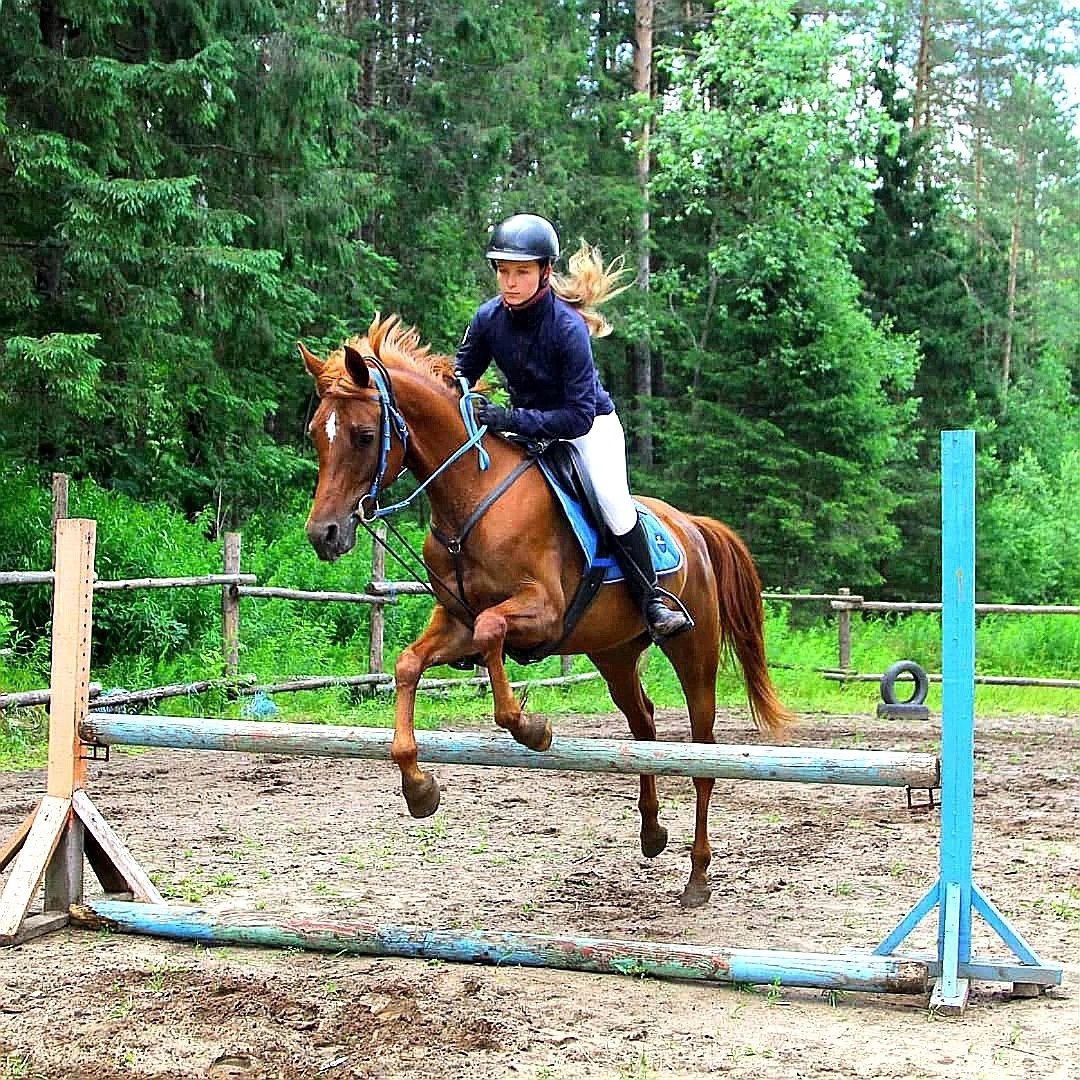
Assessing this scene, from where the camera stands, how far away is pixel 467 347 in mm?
5254

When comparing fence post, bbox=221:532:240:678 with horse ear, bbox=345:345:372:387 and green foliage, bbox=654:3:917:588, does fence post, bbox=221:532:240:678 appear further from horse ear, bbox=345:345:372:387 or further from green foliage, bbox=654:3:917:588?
green foliage, bbox=654:3:917:588

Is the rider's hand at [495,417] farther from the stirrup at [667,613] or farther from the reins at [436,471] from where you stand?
the stirrup at [667,613]

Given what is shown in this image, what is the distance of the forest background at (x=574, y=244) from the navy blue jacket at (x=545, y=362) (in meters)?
6.83

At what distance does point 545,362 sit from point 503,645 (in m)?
1.11

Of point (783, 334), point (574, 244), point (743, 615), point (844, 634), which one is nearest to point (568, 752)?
point (743, 615)

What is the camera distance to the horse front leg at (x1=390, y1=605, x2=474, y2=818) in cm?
454

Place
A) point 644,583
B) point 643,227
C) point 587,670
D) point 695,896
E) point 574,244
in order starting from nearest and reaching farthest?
point 644,583
point 695,896
point 587,670
point 574,244
point 643,227

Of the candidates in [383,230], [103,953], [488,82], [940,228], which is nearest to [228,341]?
[383,230]

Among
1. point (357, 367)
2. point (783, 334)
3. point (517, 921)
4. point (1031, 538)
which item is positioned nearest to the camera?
point (357, 367)

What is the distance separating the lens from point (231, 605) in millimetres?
11828

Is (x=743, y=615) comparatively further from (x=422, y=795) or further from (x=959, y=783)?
(x=422, y=795)

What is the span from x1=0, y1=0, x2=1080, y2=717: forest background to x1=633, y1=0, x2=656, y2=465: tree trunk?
13 cm

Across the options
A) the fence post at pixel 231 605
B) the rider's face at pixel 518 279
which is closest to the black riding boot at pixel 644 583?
the rider's face at pixel 518 279

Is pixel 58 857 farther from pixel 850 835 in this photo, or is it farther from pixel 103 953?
pixel 850 835
